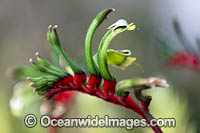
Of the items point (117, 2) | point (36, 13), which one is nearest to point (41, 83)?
point (36, 13)

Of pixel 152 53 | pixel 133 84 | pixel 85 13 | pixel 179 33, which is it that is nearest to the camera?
pixel 133 84

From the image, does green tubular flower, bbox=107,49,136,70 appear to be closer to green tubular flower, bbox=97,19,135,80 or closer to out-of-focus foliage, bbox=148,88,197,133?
green tubular flower, bbox=97,19,135,80

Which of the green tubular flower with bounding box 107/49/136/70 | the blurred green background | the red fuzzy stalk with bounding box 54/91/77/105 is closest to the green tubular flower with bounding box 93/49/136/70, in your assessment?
the green tubular flower with bounding box 107/49/136/70

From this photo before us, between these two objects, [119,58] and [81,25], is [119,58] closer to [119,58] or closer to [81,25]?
[119,58]

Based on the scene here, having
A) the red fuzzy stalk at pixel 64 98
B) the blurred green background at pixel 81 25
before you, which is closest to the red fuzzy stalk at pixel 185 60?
the red fuzzy stalk at pixel 64 98

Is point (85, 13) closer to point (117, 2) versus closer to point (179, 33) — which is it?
point (117, 2)

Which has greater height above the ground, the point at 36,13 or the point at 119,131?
the point at 36,13

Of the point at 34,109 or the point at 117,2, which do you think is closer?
the point at 34,109

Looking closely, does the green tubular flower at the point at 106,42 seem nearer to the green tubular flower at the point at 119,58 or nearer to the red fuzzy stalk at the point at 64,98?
the green tubular flower at the point at 119,58
